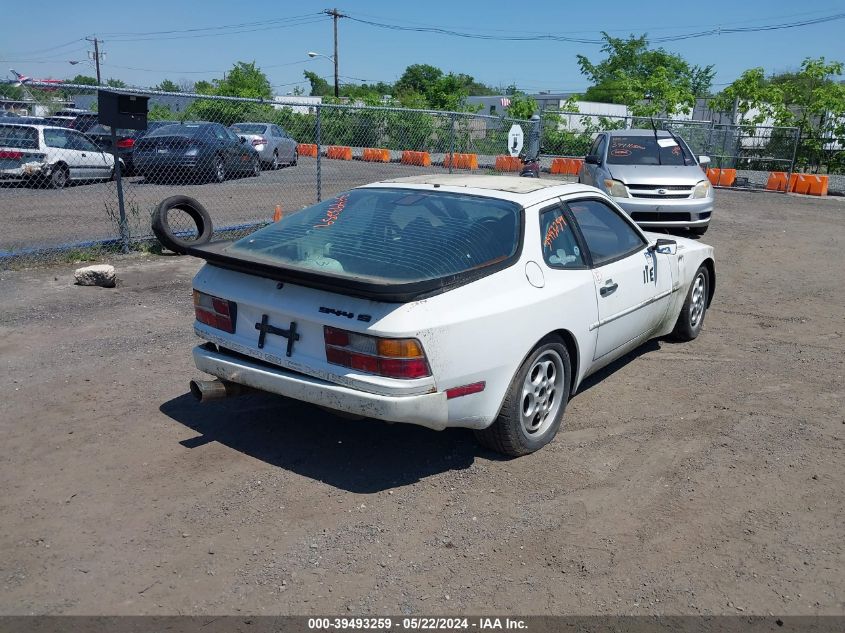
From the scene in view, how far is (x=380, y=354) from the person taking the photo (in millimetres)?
3590

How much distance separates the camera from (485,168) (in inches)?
922

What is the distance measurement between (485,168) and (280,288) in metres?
20.2

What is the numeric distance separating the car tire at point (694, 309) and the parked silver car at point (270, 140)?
1286 cm

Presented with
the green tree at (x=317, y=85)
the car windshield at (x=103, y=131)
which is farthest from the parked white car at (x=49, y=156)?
the green tree at (x=317, y=85)

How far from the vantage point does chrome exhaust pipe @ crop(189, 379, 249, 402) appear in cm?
410

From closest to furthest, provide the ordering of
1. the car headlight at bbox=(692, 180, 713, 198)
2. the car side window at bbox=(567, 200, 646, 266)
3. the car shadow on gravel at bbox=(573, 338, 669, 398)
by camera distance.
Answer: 1. the car side window at bbox=(567, 200, 646, 266)
2. the car shadow on gravel at bbox=(573, 338, 669, 398)
3. the car headlight at bbox=(692, 180, 713, 198)

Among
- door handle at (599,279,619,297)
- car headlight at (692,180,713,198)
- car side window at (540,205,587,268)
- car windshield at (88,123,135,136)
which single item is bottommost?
door handle at (599,279,619,297)

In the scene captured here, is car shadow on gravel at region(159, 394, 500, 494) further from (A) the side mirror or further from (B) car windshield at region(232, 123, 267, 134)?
(B) car windshield at region(232, 123, 267, 134)

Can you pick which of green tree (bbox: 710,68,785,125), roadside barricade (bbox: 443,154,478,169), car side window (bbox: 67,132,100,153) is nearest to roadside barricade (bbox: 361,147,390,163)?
roadside barricade (bbox: 443,154,478,169)

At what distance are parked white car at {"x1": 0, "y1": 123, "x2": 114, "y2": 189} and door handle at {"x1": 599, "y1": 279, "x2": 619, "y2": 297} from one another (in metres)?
9.41

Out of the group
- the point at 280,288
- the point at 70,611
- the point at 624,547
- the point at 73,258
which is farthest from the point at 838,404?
the point at 73,258

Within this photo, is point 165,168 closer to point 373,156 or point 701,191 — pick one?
point 701,191

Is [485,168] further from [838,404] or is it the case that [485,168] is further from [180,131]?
[838,404]

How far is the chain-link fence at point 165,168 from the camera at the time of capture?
1041 centimetres
